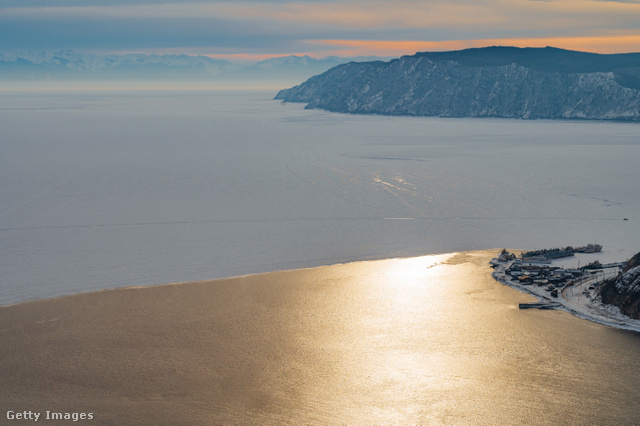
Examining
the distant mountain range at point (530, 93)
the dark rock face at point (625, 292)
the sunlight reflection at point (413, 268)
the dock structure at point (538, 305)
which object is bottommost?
the dock structure at point (538, 305)

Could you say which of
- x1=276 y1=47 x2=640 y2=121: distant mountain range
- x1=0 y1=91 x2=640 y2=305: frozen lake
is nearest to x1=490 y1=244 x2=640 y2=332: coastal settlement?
x1=0 y1=91 x2=640 y2=305: frozen lake

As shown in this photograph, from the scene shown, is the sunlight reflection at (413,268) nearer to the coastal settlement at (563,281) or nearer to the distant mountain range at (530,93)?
the coastal settlement at (563,281)

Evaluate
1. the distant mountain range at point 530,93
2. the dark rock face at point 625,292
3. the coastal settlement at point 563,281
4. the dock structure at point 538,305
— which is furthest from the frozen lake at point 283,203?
the distant mountain range at point 530,93

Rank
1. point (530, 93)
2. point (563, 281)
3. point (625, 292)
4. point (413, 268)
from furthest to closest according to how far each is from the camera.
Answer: point (530, 93) < point (413, 268) < point (563, 281) < point (625, 292)

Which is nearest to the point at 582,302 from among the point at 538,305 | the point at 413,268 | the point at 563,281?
the point at 538,305

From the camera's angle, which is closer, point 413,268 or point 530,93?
point 413,268

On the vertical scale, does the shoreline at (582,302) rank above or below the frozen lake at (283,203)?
below

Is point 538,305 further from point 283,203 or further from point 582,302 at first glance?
point 283,203
